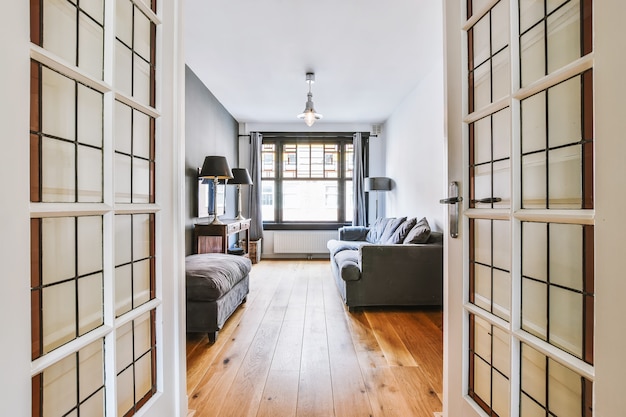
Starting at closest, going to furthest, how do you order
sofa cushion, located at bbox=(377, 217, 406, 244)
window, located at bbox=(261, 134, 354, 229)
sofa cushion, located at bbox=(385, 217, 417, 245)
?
sofa cushion, located at bbox=(385, 217, 417, 245) < sofa cushion, located at bbox=(377, 217, 406, 244) < window, located at bbox=(261, 134, 354, 229)

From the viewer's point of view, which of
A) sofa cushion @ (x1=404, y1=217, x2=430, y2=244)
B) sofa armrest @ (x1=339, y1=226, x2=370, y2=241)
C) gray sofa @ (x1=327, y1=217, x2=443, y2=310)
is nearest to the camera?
gray sofa @ (x1=327, y1=217, x2=443, y2=310)

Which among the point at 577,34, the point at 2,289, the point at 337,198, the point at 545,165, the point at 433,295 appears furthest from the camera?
the point at 337,198

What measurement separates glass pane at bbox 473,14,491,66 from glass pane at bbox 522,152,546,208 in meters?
0.42

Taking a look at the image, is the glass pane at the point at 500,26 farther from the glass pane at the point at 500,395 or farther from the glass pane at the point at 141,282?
the glass pane at the point at 141,282

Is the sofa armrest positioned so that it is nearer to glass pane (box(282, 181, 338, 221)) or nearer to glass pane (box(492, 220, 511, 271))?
glass pane (box(282, 181, 338, 221))

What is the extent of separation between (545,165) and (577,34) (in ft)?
Answer: 1.02

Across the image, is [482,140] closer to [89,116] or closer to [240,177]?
[89,116]

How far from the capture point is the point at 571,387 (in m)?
0.77

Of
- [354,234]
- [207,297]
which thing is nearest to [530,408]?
[207,297]

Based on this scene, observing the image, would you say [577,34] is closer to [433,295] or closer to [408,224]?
[433,295]

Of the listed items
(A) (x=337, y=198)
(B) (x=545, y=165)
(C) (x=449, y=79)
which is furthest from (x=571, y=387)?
(A) (x=337, y=198)

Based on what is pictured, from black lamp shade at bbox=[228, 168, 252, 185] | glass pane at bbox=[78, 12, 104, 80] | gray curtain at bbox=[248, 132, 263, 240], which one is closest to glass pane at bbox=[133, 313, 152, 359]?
glass pane at bbox=[78, 12, 104, 80]

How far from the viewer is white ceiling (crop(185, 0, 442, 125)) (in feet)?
8.32

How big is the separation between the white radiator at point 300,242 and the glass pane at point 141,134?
4.92 meters
